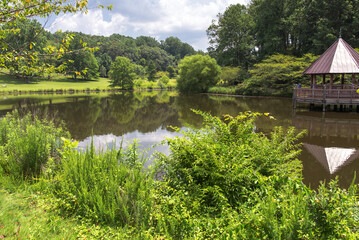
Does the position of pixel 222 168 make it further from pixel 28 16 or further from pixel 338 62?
pixel 338 62

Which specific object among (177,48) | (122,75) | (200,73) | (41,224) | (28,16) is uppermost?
(177,48)

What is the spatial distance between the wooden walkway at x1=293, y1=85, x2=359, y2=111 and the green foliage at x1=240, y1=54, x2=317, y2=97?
10.1m

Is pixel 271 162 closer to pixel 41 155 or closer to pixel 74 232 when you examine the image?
pixel 74 232

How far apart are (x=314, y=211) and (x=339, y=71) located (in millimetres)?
18586

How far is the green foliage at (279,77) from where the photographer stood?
29.2 meters

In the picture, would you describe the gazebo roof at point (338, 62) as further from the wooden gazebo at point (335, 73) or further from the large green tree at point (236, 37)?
the large green tree at point (236, 37)

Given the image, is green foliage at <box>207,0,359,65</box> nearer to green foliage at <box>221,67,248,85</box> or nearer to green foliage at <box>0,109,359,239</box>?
green foliage at <box>221,67,248,85</box>

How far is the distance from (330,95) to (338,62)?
8.57 ft

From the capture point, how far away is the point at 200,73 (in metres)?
44.4

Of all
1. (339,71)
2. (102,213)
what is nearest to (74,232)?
(102,213)

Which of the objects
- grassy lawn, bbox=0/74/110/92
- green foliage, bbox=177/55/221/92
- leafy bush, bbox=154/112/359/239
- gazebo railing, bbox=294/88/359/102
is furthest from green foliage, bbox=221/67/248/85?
leafy bush, bbox=154/112/359/239

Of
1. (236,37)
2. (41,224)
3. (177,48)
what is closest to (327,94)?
(41,224)

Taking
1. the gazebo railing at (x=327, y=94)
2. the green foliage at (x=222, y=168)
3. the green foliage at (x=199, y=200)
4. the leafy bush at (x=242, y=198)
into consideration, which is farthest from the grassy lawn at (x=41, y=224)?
the gazebo railing at (x=327, y=94)

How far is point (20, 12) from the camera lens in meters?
3.66
